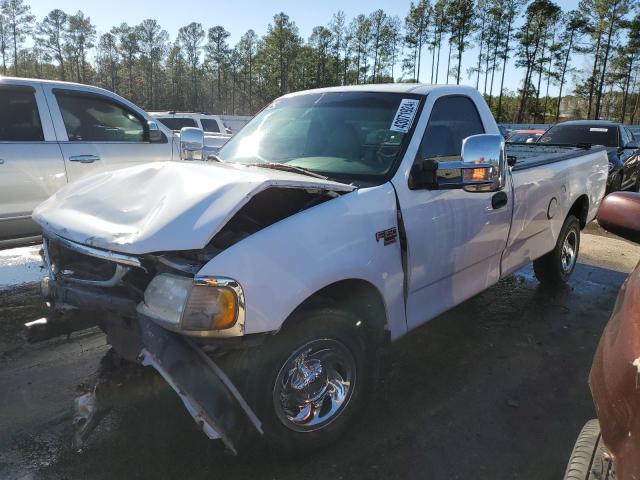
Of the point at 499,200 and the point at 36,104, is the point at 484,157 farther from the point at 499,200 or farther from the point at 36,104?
the point at 36,104

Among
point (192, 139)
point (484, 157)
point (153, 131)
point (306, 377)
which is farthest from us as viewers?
point (153, 131)

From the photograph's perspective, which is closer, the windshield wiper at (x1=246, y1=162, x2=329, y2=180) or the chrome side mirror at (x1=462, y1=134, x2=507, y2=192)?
the chrome side mirror at (x1=462, y1=134, x2=507, y2=192)

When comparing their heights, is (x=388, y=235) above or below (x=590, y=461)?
above

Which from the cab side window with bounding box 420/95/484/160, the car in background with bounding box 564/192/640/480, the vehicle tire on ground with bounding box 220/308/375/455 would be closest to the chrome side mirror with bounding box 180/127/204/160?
the cab side window with bounding box 420/95/484/160

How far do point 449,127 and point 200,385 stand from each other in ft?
8.04

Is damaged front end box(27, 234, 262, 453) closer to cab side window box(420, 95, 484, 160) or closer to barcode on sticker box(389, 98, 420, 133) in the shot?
barcode on sticker box(389, 98, 420, 133)

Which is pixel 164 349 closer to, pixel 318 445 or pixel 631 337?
pixel 318 445

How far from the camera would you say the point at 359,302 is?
9.05ft

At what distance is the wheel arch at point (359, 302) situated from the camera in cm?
255

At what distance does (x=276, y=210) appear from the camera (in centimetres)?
265

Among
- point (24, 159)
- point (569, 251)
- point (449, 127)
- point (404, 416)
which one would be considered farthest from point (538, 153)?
point (24, 159)

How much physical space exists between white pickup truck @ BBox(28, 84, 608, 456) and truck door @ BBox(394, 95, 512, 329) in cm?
1

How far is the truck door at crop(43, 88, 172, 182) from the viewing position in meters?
5.54

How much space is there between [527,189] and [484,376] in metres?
1.61
